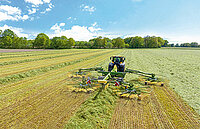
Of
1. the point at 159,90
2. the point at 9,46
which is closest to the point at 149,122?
the point at 159,90

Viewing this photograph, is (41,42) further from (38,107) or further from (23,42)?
(38,107)

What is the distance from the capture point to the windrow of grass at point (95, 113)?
3.56m

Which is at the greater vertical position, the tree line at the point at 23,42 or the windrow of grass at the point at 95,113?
the tree line at the point at 23,42

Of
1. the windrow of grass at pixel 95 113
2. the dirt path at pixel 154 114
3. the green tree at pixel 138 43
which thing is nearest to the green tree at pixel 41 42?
the green tree at pixel 138 43

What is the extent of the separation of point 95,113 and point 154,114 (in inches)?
92.1

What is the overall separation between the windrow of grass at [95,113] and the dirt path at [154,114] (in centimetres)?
27

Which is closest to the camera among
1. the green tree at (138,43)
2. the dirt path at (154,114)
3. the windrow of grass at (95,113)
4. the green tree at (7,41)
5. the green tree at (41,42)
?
the windrow of grass at (95,113)

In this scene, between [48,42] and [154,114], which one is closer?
[154,114]

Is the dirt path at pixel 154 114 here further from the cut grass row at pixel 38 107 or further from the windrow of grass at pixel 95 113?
the cut grass row at pixel 38 107

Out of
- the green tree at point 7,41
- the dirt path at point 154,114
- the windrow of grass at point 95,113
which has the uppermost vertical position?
the green tree at point 7,41

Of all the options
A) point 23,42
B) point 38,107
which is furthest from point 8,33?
point 38,107

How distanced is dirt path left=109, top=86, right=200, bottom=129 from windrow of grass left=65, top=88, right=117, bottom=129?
0.27 metres

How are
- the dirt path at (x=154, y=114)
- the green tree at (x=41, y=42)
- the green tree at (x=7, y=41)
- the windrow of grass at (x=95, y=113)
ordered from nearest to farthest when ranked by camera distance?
1. the windrow of grass at (x=95, y=113)
2. the dirt path at (x=154, y=114)
3. the green tree at (x=7, y=41)
4. the green tree at (x=41, y=42)

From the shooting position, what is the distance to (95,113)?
4129mm
